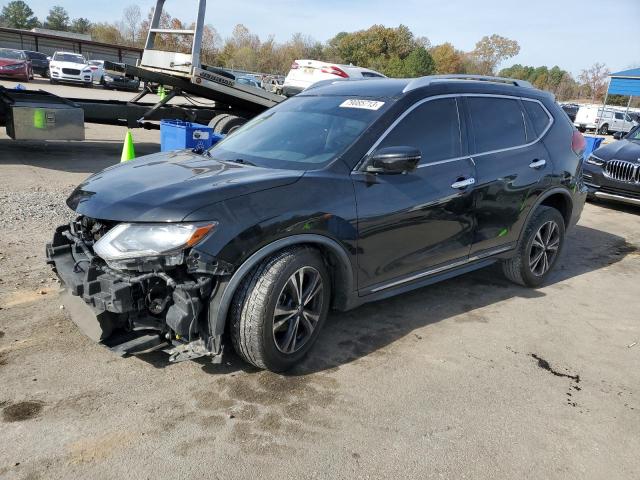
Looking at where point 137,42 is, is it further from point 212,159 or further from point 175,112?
point 212,159

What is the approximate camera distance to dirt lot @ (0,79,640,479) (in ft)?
8.76

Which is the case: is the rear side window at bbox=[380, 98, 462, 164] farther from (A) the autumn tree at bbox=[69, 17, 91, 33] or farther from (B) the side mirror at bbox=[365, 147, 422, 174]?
(A) the autumn tree at bbox=[69, 17, 91, 33]

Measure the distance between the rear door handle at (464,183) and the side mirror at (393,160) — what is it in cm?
61

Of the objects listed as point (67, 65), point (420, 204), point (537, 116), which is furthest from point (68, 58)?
point (420, 204)

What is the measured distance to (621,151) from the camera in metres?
9.57

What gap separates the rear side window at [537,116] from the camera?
503 cm

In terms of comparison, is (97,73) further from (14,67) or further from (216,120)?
(216,120)

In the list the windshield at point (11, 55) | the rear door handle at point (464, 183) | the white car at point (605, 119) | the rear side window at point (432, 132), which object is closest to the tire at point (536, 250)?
the rear door handle at point (464, 183)

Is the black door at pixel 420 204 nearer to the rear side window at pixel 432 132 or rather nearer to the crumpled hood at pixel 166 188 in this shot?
the rear side window at pixel 432 132

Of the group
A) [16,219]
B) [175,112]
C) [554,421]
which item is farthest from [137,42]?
[554,421]

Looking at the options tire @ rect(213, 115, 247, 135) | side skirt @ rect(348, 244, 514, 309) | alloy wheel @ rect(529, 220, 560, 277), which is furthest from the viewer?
tire @ rect(213, 115, 247, 135)

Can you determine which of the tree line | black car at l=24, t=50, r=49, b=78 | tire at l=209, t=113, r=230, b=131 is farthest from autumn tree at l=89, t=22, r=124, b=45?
tire at l=209, t=113, r=230, b=131

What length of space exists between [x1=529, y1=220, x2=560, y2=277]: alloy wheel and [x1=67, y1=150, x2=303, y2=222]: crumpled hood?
9.26 ft

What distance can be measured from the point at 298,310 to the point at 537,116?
3193mm
